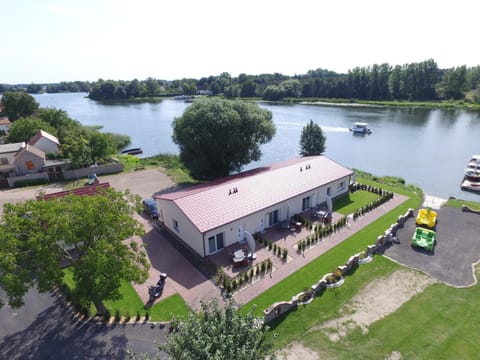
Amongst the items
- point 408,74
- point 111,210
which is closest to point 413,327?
point 111,210

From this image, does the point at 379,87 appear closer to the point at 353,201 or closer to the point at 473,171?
the point at 473,171

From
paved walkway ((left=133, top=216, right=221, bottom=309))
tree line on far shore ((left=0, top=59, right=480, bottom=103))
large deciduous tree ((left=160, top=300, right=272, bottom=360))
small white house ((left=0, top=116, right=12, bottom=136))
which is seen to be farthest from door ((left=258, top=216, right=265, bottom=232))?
tree line on far shore ((left=0, top=59, right=480, bottom=103))

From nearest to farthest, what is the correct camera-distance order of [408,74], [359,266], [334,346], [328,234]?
[334,346], [359,266], [328,234], [408,74]

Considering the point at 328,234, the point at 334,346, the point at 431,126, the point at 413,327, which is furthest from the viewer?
the point at 431,126

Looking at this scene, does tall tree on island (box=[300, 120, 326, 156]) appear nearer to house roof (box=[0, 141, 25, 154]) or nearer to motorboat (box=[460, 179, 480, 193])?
motorboat (box=[460, 179, 480, 193])

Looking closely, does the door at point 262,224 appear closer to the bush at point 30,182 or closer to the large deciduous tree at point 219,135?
the large deciduous tree at point 219,135

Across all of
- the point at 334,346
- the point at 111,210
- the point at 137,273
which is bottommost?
the point at 334,346

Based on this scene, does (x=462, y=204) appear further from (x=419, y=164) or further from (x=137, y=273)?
(x=137, y=273)
